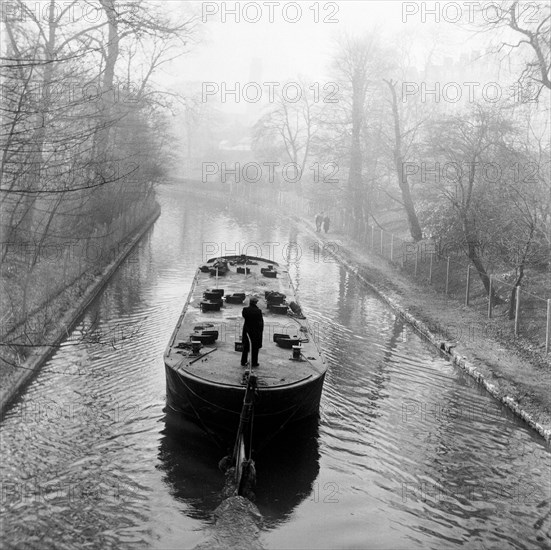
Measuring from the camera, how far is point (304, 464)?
13.2 m

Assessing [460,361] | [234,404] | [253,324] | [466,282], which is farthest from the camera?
[466,282]

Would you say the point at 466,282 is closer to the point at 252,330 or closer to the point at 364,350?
the point at 364,350

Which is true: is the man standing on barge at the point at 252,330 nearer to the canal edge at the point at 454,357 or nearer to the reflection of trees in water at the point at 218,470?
the reflection of trees in water at the point at 218,470

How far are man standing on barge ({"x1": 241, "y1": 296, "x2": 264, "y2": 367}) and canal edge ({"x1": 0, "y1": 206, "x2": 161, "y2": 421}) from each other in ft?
11.5

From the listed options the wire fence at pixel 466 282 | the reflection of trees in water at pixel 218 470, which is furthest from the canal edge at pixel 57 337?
the wire fence at pixel 466 282

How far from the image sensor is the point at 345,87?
1875 inches

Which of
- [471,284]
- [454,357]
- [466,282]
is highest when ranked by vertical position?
[466,282]

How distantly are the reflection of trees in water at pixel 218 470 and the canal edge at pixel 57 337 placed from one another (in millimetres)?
2935

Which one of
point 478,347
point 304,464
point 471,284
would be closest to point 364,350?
point 478,347

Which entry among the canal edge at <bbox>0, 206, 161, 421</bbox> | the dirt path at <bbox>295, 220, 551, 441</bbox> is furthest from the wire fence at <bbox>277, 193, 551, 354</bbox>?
the canal edge at <bbox>0, 206, 161, 421</bbox>

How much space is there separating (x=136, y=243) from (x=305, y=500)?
3157cm

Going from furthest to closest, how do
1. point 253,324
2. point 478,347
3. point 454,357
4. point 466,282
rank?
point 466,282 < point 478,347 < point 454,357 < point 253,324

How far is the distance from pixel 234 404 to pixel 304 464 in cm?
180

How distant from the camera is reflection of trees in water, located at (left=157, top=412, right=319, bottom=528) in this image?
1149 centimetres
